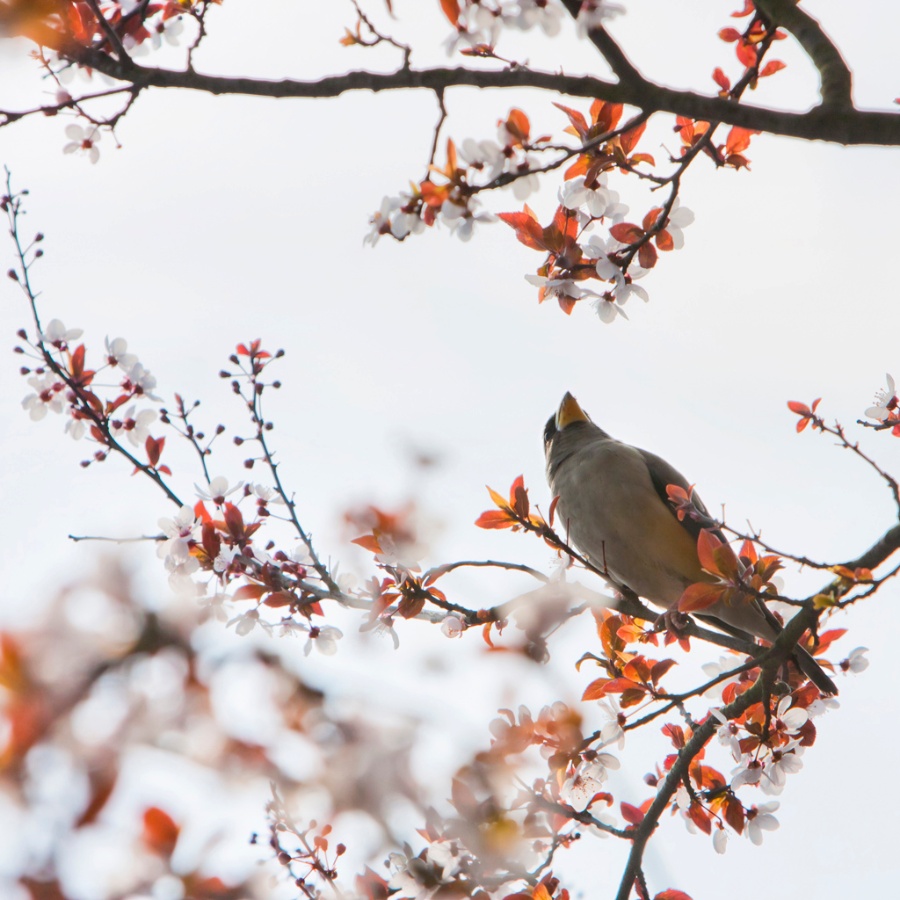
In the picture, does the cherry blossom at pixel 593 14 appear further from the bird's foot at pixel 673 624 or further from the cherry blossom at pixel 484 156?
the bird's foot at pixel 673 624

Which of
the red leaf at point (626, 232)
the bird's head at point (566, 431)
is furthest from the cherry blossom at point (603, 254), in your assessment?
the bird's head at point (566, 431)

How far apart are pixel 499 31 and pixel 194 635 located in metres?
1.98

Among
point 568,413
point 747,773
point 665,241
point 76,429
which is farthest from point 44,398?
point 568,413

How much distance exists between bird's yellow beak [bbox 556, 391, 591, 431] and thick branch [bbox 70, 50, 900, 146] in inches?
174

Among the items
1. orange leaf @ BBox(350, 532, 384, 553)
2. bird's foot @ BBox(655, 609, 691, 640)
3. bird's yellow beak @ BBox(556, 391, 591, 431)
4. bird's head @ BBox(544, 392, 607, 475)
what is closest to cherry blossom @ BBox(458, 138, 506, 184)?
orange leaf @ BBox(350, 532, 384, 553)

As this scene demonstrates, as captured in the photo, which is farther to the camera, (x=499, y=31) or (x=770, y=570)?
(x=770, y=570)

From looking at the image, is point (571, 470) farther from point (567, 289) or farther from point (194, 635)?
point (194, 635)

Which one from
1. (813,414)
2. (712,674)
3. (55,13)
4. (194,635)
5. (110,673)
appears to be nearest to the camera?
(110,673)

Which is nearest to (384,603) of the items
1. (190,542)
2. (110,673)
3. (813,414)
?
(190,542)

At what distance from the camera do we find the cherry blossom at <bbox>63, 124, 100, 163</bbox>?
3.38m

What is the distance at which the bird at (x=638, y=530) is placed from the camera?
5203 mm

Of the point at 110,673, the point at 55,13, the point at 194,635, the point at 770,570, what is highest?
the point at 55,13

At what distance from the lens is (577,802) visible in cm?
373

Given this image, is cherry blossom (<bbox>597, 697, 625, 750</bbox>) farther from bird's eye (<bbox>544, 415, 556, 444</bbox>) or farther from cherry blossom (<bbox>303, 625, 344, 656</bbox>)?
bird's eye (<bbox>544, 415, 556, 444</bbox>)
